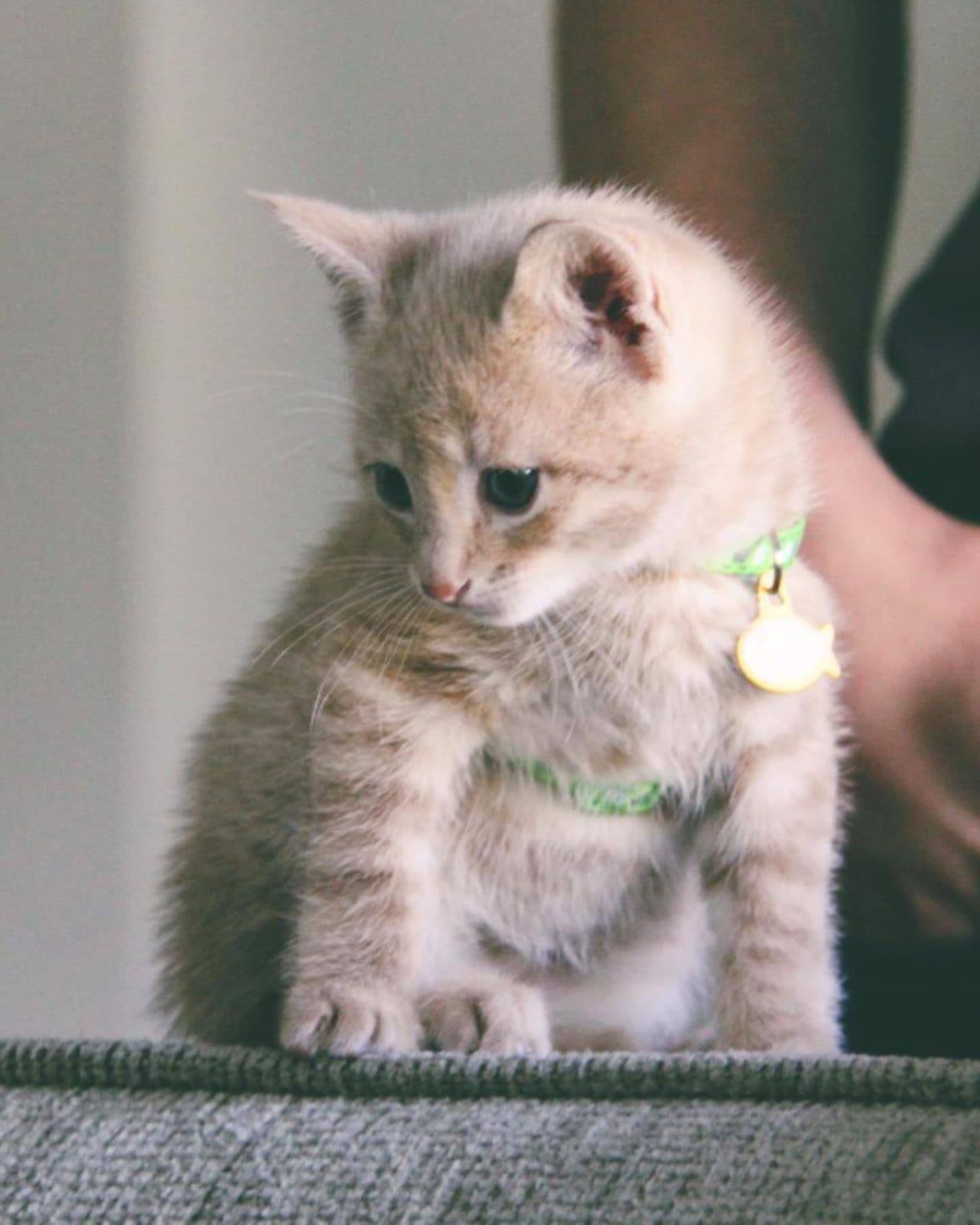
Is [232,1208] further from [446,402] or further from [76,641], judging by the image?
[76,641]

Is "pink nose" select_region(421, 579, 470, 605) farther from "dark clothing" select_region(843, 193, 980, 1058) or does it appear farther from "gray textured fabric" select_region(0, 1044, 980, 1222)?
"dark clothing" select_region(843, 193, 980, 1058)

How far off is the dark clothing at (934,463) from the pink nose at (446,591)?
0.33 m

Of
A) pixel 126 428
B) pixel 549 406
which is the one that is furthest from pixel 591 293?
pixel 126 428

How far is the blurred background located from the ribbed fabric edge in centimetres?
80

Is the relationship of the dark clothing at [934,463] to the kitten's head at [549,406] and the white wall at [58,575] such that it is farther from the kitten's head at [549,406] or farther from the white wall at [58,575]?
the white wall at [58,575]

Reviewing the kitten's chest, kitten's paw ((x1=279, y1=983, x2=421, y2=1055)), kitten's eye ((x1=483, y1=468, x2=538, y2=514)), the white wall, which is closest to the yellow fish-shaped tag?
the kitten's chest

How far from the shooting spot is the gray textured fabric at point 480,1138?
0.49 meters

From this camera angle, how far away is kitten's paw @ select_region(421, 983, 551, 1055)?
2.35ft

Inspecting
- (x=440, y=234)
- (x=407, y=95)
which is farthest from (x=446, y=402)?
(x=407, y=95)

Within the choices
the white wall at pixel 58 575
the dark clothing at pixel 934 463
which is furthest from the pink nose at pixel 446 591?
the white wall at pixel 58 575

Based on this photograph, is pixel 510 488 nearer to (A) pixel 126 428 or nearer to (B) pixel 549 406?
(B) pixel 549 406

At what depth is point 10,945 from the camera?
4.59ft

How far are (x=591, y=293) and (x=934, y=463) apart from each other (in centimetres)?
39

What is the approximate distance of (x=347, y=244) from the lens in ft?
2.63
